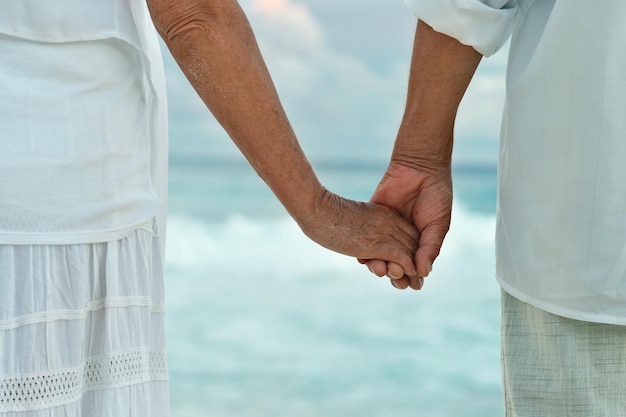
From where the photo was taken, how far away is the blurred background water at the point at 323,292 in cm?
632

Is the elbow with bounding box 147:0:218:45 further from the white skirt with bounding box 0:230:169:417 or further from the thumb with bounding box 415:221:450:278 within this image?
the thumb with bounding box 415:221:450:278

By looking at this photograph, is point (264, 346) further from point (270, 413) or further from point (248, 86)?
point (248, 86)

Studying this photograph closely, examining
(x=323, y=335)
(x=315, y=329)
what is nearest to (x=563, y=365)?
(x=323, y=335)

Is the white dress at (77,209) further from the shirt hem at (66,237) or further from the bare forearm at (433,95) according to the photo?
the bare forearm at (433,95)

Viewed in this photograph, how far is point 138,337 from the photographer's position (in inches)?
54.7

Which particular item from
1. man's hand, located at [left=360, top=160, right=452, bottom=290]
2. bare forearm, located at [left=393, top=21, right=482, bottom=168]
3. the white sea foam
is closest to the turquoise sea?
the white sea foam

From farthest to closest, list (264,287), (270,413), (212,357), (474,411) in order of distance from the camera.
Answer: (264,287)
(212,357)
(474,411)
(270,413)

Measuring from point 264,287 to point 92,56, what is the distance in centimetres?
812

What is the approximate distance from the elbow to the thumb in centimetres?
76

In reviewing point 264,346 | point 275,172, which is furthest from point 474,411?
point 275,172

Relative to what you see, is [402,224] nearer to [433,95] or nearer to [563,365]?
[433,95]

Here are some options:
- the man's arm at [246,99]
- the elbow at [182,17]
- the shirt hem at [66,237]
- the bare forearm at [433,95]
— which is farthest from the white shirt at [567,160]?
the shirt hem at [66,237]

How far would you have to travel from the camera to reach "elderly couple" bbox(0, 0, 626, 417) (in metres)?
1.27

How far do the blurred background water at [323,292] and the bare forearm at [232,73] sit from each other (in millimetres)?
379
